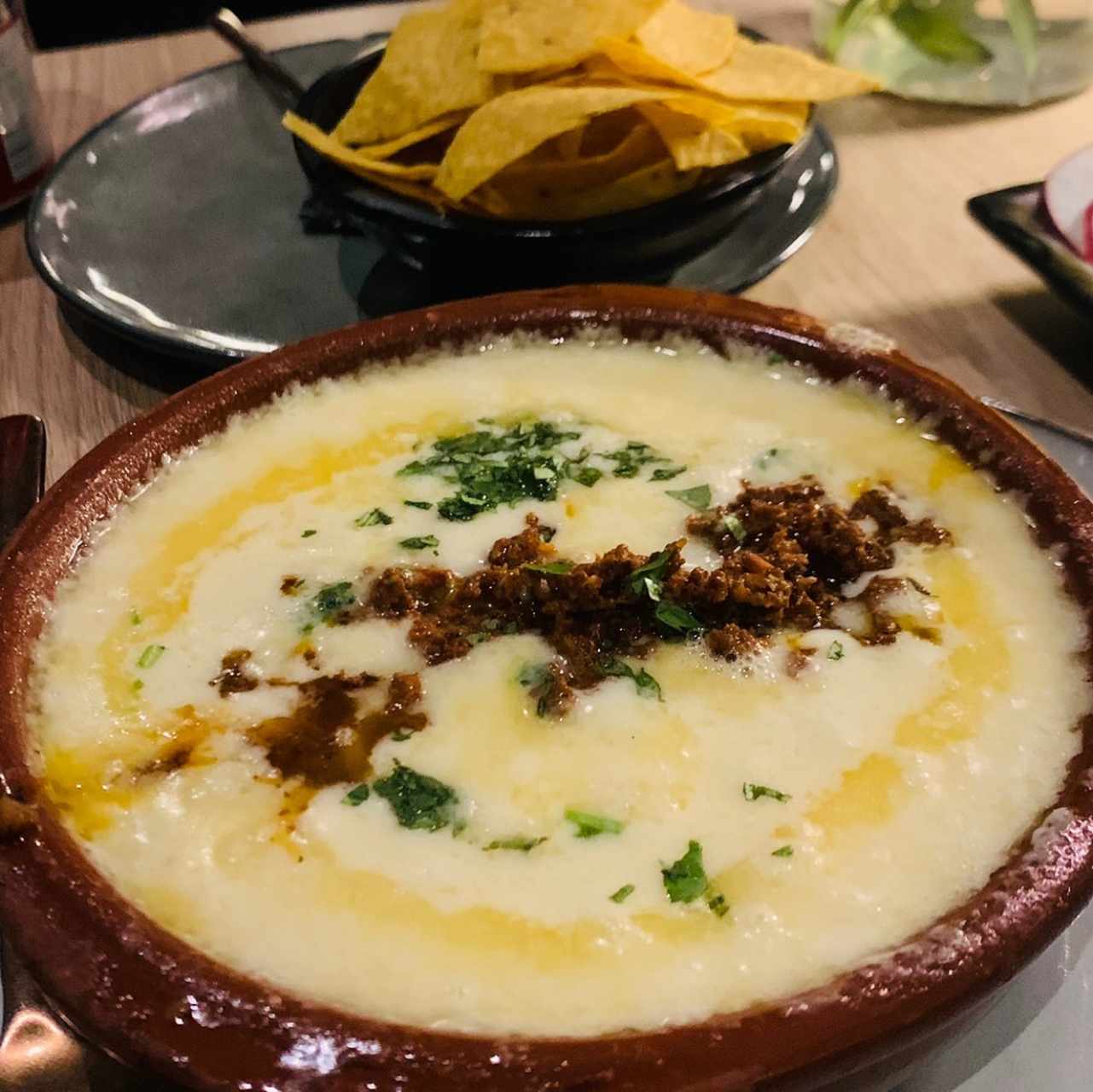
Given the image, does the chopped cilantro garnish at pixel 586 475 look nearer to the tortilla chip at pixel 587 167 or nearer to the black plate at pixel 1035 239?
the tortilla chip at pixel 587 167

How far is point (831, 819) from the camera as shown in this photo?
3.01ft

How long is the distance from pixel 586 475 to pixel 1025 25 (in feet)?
5.65

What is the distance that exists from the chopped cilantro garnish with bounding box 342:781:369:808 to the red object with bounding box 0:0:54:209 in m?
1.66

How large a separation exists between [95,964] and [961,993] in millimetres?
567

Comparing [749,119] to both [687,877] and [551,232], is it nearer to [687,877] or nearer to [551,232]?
[551,232]

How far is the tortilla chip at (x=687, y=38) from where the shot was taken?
1.74 meters

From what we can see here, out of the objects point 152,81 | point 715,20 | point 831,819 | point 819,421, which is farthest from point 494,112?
point 152,81

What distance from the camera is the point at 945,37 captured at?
2484 millimetres

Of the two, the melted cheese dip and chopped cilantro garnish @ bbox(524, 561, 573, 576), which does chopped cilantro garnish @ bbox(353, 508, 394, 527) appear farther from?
chopped cilantro garnish @ bbox(524, 561, 573, 576)

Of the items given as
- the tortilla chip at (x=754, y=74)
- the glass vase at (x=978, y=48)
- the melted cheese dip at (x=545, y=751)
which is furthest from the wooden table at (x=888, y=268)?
the melted cheese dip at (x=545, y=751)

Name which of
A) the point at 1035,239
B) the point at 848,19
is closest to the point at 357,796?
→ the point at 1035,239

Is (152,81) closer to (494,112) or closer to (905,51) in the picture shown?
(494,112)

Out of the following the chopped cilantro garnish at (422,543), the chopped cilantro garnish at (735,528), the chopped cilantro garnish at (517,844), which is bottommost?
the chopped cilantro garnish at (422,543)

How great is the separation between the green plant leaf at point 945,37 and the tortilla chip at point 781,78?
77 centimetres
